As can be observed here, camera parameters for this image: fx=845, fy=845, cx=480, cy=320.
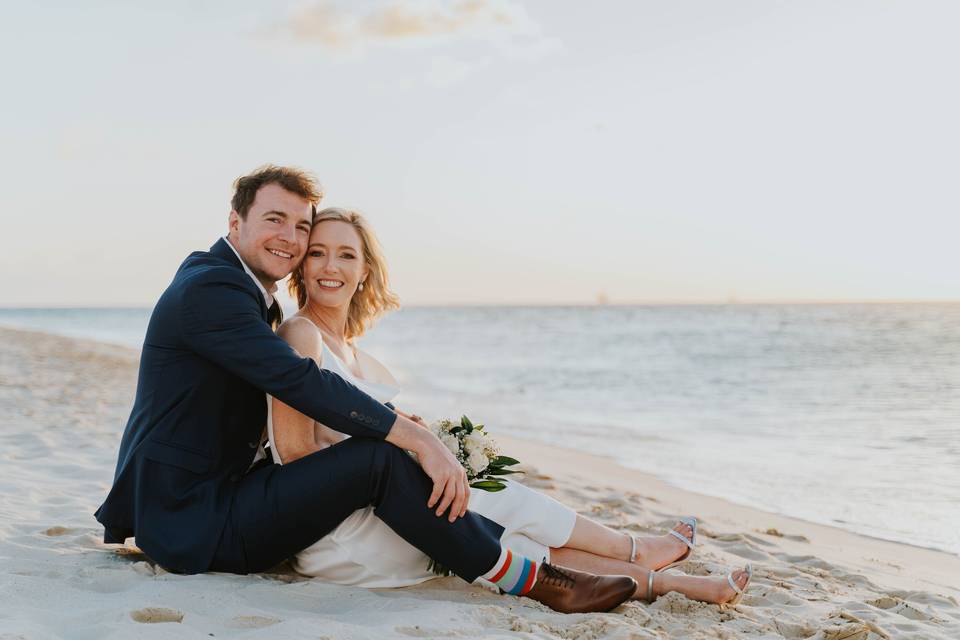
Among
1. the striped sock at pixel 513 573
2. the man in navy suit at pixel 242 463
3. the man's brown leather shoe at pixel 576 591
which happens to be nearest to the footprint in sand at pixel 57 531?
the man in navy suit at pixel 242 463

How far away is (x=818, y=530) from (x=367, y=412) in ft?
13.1

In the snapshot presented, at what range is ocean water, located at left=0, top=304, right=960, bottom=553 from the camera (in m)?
6.94

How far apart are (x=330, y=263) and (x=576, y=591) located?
1786mm

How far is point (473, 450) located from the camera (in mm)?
3596

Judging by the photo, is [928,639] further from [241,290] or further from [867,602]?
[241,290]

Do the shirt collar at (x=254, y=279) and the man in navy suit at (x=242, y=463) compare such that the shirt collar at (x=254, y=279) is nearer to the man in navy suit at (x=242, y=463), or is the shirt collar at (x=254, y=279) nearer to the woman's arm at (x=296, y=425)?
the man in navy suit at (x=242, y=463)

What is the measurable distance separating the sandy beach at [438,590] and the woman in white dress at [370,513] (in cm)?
10

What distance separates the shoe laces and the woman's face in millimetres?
1524

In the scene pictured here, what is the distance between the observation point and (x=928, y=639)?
3.35 meters

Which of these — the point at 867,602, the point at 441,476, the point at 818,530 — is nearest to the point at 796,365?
the point at 818,530

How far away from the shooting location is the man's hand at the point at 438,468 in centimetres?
316

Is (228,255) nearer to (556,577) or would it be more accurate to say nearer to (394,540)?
(394,540)

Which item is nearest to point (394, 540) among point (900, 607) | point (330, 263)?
point (330, 263)

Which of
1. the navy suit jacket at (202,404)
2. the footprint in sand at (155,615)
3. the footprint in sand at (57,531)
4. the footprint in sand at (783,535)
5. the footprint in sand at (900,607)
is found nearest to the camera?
the footprint in sand at (155,615)
